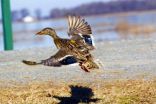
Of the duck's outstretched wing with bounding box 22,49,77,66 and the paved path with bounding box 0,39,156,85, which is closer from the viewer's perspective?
the duck's outstretched wing with bounding box 22,49,77,66

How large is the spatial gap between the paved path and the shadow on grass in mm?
380

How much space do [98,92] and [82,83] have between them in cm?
47

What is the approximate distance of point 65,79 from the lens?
35.0 feet

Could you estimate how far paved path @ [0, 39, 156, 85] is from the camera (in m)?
10.8

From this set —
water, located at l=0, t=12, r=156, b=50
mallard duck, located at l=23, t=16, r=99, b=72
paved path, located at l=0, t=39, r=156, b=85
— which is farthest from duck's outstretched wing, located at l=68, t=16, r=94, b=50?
water, located at l=0, t=12, r=156, b=50

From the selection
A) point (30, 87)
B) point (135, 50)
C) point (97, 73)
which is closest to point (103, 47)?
point (135, 50)

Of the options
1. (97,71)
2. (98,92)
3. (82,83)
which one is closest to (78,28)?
(98,92)

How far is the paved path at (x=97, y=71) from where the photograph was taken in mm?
10766

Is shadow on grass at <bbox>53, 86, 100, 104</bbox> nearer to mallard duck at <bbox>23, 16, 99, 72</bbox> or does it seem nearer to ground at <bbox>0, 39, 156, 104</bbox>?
ground at <bbox>0, 39, 156, 104</bbox>

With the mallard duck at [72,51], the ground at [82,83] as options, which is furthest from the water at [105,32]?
the mallard duck at [72,51]

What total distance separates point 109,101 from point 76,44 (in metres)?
1.82

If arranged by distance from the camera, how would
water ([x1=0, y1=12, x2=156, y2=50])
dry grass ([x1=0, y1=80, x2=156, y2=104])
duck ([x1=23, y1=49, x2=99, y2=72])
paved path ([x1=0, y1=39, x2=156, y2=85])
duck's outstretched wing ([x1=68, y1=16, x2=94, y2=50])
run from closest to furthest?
duck ([x1=23, y1=49, x2=99, y2=72])
duck's outstretched wing ([x1=68, y1=16, x2=94, y2=50])
dry grass ([x1=0, y1=80, x2=156, y2=104])
paved path ([x1=0, y1=39, x2=156, y2=85])
water ([x1=0, y1=12, x2=156, y2=50])

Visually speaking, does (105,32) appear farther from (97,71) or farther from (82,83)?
(82,83)

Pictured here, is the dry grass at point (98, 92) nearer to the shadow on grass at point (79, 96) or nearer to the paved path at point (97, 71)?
the shadow on grass at point (79, 96)
